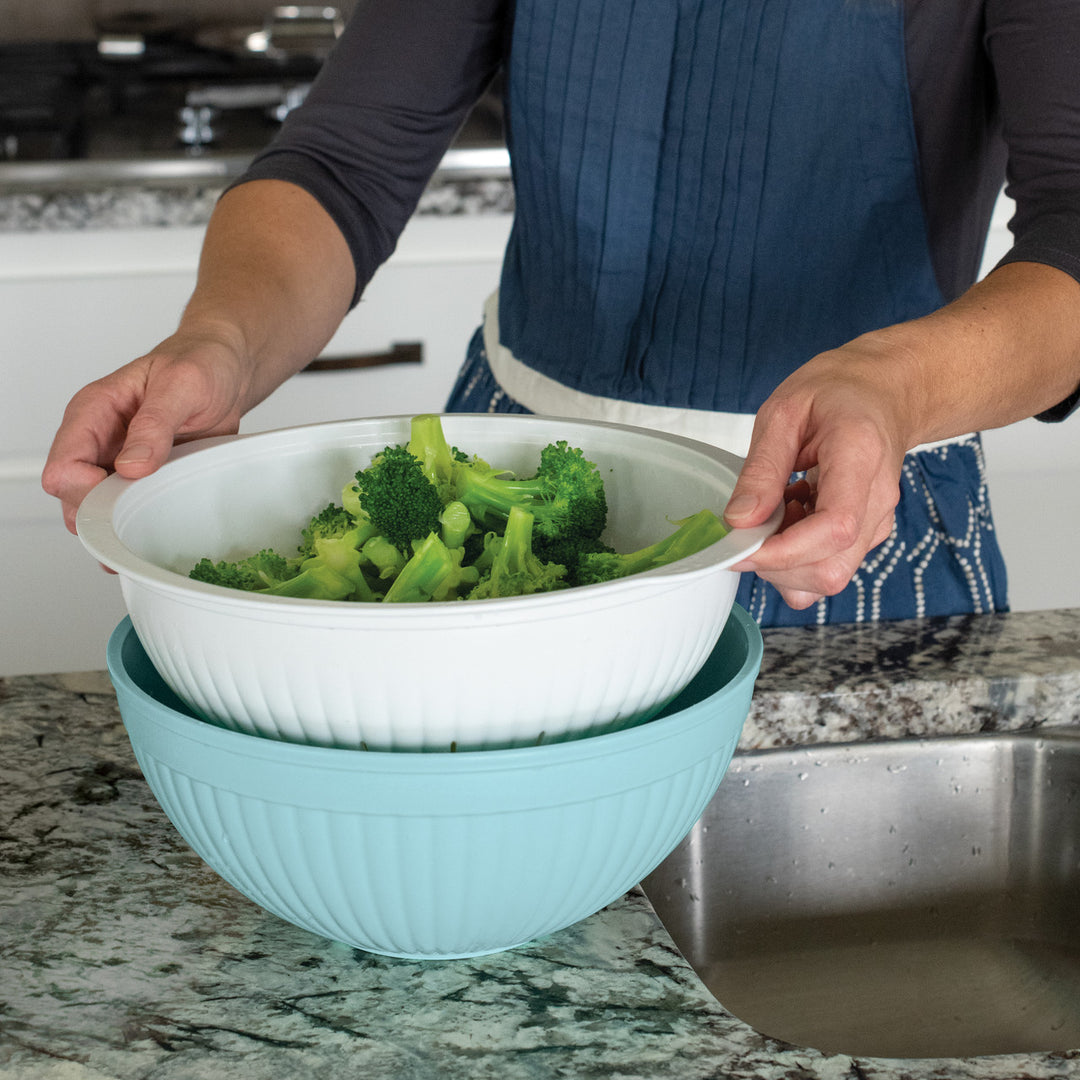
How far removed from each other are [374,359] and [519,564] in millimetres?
1499

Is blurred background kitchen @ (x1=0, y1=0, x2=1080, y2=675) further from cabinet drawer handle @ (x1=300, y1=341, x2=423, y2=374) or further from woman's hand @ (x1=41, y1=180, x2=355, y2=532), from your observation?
woman's hand @ (x1=41, y1=180, x2=355, y2=532)

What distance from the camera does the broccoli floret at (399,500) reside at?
64cm

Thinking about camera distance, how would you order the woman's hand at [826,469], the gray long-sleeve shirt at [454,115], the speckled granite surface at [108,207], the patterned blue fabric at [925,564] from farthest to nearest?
the speckled granite surface at [108,207] < the patterned blue fabric at [925,564] < the gray long-sleeve shirt at [454,115] < the woman's hand at [826,469]

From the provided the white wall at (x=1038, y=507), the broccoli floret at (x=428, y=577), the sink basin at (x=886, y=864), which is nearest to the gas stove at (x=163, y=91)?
the white wall at (x=1038, y=507)

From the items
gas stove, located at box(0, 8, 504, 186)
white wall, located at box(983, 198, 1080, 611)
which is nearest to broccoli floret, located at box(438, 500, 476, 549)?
gas stove, located at box(0, 8, 504, 186)

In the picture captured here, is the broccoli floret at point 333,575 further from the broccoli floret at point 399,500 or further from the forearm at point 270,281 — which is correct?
the forearm at point 270,281

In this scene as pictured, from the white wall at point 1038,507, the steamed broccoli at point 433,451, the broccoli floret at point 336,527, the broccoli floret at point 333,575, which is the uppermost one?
the steamed broccoli at point 433,451

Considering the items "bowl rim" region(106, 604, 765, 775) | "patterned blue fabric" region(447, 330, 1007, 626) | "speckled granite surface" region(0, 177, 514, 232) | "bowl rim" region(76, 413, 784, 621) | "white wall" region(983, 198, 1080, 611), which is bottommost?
"white wall" region(983, 198, 1080, 611)

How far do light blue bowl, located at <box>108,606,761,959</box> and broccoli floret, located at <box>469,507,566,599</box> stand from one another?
0.35 ft

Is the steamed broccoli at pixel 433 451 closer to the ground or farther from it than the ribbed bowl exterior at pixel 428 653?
farther from it

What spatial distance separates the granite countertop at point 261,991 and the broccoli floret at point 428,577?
0.17 meters

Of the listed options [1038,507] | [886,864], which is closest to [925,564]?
[886,864]

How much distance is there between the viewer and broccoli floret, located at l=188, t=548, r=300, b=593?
1.98ft

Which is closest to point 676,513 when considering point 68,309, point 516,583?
point 516,583
